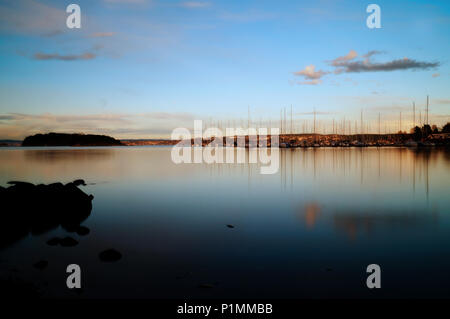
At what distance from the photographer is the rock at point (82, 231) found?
11.8 meters

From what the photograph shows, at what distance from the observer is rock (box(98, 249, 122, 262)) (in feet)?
29.3

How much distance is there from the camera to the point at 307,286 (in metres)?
7.02

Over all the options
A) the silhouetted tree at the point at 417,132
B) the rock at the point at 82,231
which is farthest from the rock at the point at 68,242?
the silhouetted tree at the point at 417,132

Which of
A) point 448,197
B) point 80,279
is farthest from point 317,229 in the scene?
point 448,197

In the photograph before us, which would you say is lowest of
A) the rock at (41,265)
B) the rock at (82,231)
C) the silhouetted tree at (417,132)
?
the rock at (41,265)

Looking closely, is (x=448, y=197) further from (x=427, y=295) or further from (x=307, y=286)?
(x=307, y=286)

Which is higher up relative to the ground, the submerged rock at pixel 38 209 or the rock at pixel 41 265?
the submerged rock at pixel 38 209

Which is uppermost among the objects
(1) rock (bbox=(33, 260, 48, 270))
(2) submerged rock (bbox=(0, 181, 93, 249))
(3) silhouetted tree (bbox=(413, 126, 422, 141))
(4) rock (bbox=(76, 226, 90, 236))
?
(3) silhouetted tree (bbox=(413, 126, 422, 141))

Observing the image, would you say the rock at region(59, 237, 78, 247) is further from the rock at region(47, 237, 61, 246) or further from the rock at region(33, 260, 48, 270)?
the rock at region(33, 260, 48, 270)

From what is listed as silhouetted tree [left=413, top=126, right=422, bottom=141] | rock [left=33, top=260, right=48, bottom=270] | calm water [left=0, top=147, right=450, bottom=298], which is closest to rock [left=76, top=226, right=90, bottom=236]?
calm water [left=0, top=147, right=450, bottom=298]

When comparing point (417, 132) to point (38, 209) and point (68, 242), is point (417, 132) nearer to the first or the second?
point (38, 209)

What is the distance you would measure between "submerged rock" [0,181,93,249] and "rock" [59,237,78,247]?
2027 mm

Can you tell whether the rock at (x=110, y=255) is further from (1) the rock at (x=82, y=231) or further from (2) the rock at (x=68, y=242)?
(1) the rock at (x=82, y=231)

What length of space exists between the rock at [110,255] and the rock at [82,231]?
306 cm
